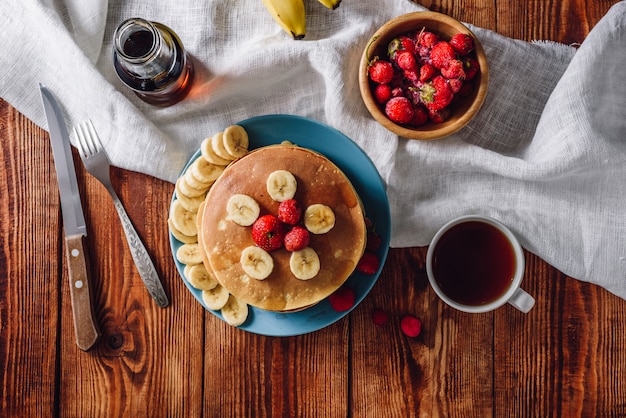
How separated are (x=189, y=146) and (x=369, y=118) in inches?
20.6

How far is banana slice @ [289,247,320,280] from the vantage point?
56.1 inches

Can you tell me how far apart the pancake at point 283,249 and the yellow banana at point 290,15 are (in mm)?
323

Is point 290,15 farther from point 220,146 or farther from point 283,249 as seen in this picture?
point 283,249

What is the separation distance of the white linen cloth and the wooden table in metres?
0.10

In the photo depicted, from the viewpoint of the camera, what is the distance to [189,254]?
1558 millimetres

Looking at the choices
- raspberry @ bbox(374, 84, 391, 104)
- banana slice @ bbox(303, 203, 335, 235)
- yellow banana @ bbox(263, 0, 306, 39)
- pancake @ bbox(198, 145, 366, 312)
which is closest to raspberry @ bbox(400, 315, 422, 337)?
pancake @ bbox(198, 145, 366, 312)

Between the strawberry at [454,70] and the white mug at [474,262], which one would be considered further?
the white mug at [474,262]

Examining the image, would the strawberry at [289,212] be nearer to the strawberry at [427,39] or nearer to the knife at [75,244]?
the strawberry at [427,39]

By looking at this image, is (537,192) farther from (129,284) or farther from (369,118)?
(129,284)

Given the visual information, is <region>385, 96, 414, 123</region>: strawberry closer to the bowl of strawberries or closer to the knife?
the bowl of strawberries

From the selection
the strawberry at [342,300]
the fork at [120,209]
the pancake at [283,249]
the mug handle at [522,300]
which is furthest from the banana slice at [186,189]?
the mug handle at [522,300]

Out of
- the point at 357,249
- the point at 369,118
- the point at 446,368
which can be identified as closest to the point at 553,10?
the point at 369,118

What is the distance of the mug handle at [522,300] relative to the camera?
149 centimetres

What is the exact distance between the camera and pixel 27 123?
65.6 inches
